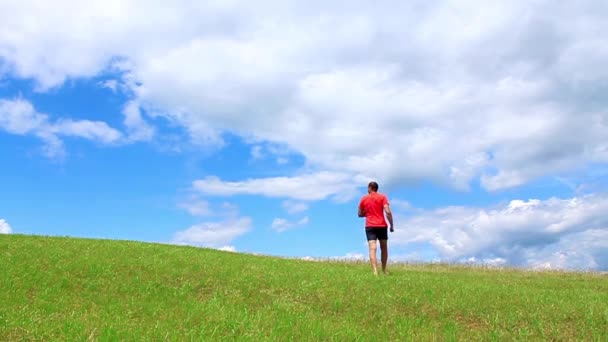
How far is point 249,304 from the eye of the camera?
16391mm

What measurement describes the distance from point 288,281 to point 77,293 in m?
6.51

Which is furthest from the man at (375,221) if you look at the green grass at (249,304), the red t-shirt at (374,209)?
the green grass at (249,304)

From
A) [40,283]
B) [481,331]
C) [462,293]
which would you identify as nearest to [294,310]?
[481,331]

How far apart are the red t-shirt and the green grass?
229 centimetres

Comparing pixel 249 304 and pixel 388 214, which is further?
pixel 388 214

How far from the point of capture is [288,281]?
19.1 meters

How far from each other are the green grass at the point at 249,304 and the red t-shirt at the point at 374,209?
7.51 ft

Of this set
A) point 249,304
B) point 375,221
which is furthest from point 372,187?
point 249,304

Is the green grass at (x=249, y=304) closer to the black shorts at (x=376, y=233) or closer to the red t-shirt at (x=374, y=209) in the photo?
the black shorts at (x=376, y=233)

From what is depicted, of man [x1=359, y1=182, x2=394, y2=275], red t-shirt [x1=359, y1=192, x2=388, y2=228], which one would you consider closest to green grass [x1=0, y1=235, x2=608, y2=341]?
man [x1=359, y1=182, x2=394, y2=275]

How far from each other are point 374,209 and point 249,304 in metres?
7.83

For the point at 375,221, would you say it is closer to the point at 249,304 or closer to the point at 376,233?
the point at 376,233

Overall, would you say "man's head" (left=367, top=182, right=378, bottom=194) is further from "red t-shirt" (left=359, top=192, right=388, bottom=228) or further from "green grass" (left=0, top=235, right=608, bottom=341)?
"green grass" (left=0, top=235, right=608, bottom=341)

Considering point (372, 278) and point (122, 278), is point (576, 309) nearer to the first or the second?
point (372, 278)
